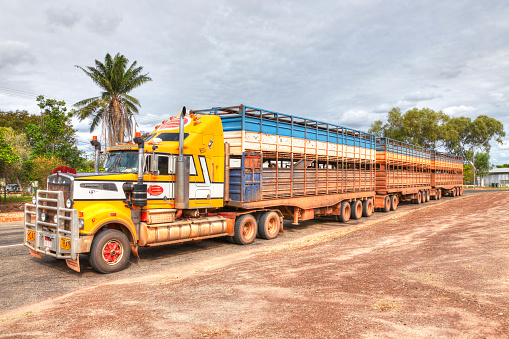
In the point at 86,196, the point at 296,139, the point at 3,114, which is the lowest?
the point at 86,196

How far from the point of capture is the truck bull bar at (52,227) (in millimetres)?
7531

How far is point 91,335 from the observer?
177 inches

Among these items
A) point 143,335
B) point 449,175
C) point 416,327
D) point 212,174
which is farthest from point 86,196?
point 449,175

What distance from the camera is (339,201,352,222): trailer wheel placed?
17.2m

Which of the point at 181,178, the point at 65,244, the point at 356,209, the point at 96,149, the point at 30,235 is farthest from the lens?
the point at 356,209

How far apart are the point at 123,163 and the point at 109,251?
2.21m

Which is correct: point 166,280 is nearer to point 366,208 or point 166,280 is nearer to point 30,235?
point 30,235

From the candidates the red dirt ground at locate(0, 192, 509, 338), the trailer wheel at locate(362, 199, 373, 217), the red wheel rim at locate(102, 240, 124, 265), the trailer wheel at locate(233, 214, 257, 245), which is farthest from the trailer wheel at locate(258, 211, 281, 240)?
the trailer wheel at locate(362, 199, 373, 217)

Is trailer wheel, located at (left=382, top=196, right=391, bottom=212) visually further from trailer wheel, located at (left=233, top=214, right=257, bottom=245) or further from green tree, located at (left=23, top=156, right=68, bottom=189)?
green tree, located at (left=23, top=156, right=68, bottom=189)

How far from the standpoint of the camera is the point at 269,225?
12.8 meters

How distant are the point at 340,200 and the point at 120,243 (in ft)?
36.5

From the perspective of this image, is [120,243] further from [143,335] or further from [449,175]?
[449,175]

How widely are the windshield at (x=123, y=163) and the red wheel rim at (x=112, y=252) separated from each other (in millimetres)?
1806

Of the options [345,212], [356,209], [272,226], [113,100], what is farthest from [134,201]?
[113,100]
